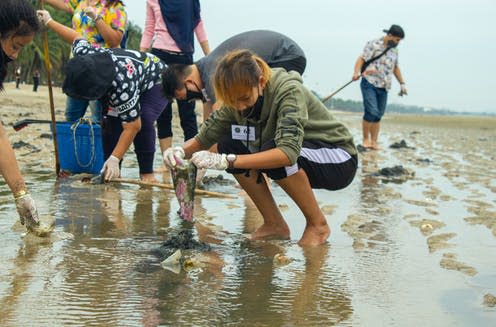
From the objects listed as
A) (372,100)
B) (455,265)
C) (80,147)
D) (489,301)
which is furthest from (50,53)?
(489,301)

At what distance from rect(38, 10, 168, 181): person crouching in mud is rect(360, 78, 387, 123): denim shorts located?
505cm

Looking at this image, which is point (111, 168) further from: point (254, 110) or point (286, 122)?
point (286, 122)

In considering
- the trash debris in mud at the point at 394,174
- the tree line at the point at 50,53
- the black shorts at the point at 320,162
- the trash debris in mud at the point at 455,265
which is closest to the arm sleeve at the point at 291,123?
the black shorts at the point at 320,162

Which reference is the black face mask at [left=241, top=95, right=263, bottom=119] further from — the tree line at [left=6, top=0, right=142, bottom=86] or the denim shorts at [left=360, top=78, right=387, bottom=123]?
the tree line at [left=6, top=0, right=142, bottom=86]

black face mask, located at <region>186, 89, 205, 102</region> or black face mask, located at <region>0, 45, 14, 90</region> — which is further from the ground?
black face mask, located at <region>0, 45, 14, 90</region>

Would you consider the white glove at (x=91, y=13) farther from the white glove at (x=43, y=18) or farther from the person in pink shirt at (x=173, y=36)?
the person in pink shirt at (x=173, y=36)

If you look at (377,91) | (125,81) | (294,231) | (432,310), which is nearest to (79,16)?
(125,81)

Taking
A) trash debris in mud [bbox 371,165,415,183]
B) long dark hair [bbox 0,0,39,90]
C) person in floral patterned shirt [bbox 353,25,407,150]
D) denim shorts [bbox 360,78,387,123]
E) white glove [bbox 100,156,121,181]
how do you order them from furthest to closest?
denim shorts [bbox 360,78,387,123]
person in floral patterned shirt [bbox 353,25,407,150]
trash debris in mud [bbox 371,165,415,183]
white glove [bbox 100,156,121,181]
long dark hair [bbox 0,0,39,90]

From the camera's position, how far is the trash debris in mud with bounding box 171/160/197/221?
3.81 m

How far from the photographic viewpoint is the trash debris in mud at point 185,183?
3812mm

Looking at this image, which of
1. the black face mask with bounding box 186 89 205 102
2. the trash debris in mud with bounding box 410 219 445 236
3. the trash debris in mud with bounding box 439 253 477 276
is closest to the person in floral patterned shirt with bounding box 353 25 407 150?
the trash debris in mud with bounding box 410 219 445 236

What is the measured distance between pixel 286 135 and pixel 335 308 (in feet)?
3.49

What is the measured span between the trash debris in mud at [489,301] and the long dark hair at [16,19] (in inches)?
90.7

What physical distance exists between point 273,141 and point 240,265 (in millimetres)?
721
